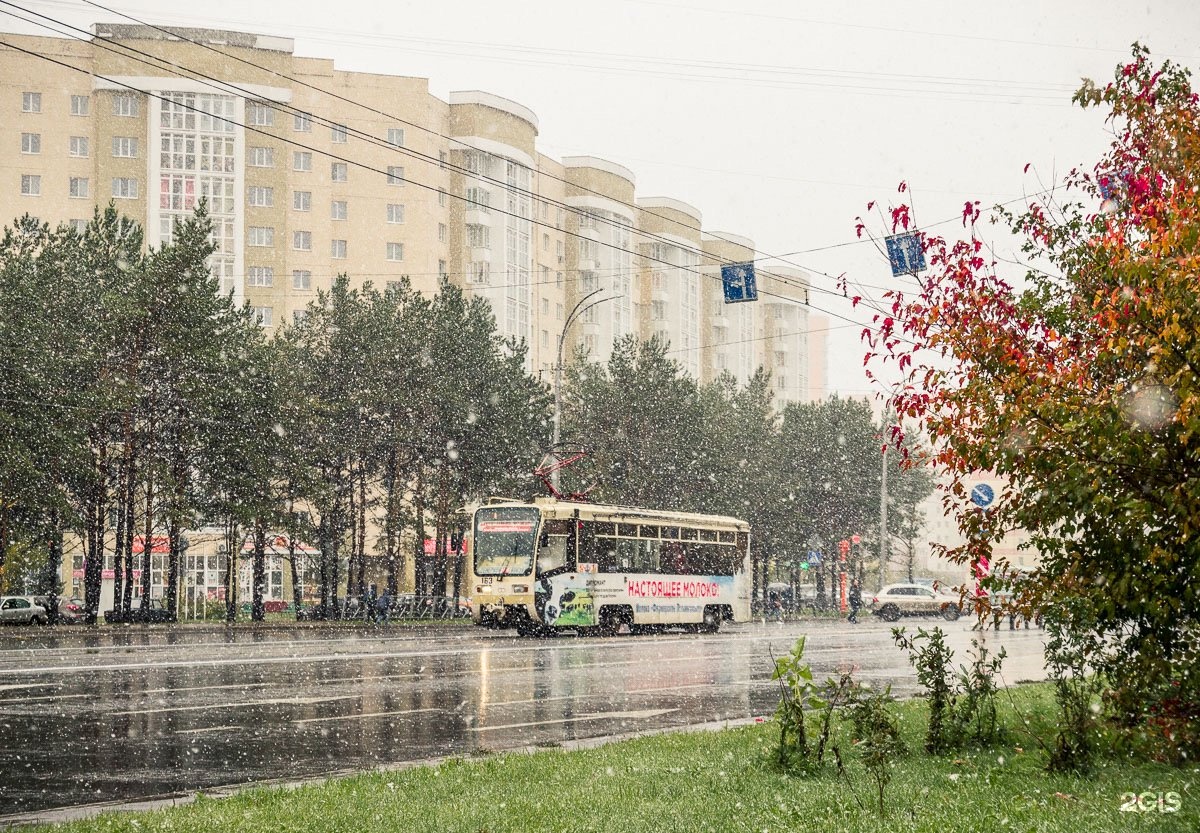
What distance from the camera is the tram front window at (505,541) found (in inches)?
1388

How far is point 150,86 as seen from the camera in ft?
260

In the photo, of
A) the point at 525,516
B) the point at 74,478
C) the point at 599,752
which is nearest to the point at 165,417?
the point at 74,478

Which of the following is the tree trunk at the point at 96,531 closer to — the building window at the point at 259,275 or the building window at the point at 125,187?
the building window at the point at 259,275

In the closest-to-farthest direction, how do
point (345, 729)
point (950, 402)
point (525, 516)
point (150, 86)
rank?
point (950, 402) < point (345, 729) < point (525, 516) < point (150, 86)

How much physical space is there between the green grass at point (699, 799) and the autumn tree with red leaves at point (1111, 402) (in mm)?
1073

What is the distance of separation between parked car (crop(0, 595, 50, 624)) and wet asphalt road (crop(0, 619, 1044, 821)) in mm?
17773

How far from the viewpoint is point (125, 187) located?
83000 millimetres

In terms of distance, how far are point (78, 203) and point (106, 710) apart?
7592 cm

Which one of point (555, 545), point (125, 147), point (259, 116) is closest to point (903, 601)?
point (555, 545)

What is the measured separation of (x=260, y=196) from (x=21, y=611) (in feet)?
139

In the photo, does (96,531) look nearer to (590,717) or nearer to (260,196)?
(590,717)

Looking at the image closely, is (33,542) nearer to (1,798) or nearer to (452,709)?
(452,709)

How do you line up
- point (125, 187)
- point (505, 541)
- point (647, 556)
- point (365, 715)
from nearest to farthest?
point (365, 715) < point (505, 541) < point (647, 556) < point (125, 187)

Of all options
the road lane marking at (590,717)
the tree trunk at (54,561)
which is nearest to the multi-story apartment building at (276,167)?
the tree trunk at (54,561)
